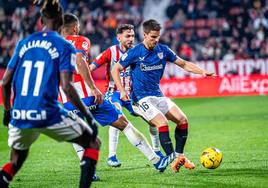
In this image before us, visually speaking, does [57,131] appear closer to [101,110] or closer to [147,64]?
[101,110]

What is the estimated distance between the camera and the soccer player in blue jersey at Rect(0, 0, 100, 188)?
6.50 meters

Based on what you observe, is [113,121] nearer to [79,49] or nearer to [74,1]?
[79,49]

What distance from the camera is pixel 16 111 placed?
6562mm

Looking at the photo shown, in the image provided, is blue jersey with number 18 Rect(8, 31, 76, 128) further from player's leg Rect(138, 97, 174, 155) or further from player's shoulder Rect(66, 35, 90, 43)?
player's leg Rect(138, 97, 174, 155)

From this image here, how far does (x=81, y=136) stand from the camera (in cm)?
666

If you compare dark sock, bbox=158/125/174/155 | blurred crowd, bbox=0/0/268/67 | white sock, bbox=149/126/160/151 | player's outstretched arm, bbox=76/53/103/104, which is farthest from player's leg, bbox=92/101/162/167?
blurred crowd, bbox=0/0/268/67

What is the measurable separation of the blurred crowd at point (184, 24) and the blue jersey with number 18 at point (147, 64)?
55.3ft

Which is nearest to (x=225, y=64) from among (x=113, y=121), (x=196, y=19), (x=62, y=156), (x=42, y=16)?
(x=196, y=19)

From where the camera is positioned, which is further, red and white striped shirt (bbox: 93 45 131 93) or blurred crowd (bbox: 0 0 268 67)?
blurred crowd (bbox: 0 0 268 67)

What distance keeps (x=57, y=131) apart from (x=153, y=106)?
3.27 m

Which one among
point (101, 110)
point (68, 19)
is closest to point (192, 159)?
point (101, 110)

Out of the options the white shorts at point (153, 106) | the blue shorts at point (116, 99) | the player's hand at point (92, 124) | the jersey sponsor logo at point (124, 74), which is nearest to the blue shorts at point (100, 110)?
the white shorts at point (153, 106)

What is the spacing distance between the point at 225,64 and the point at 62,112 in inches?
774

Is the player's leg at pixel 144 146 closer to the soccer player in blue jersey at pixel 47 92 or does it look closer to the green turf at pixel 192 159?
the green turf at pixel 192 159
